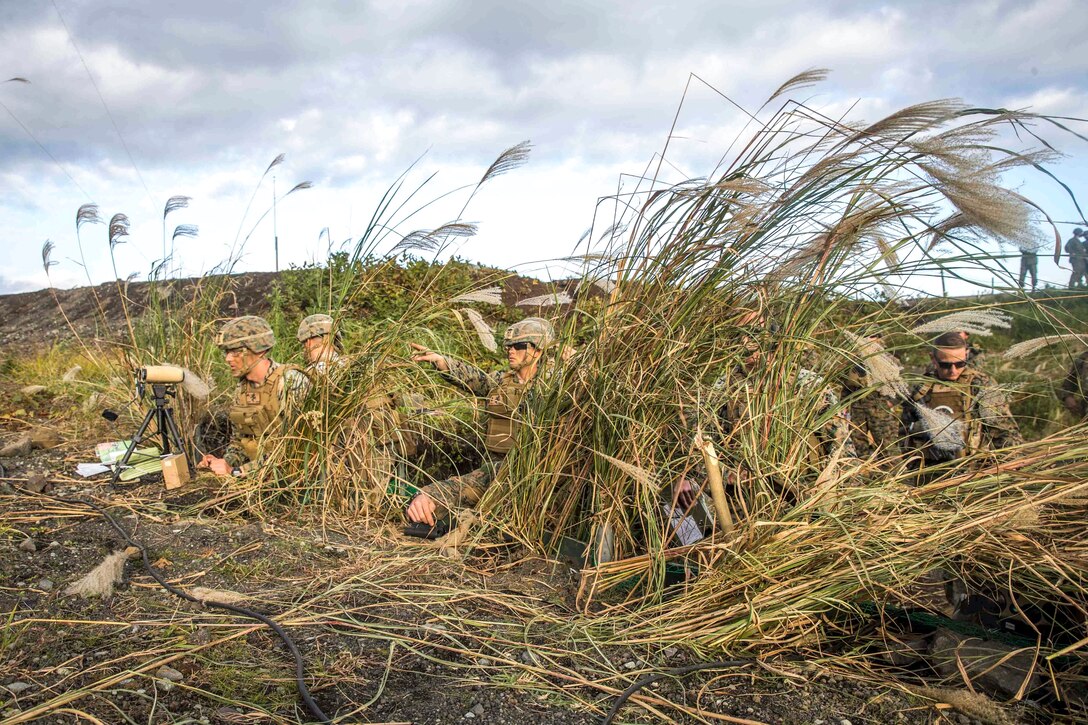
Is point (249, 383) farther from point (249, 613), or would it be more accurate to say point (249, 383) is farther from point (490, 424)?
point (249, 613)

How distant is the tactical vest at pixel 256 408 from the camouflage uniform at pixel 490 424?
1073mm

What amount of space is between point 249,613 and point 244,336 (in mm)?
2418

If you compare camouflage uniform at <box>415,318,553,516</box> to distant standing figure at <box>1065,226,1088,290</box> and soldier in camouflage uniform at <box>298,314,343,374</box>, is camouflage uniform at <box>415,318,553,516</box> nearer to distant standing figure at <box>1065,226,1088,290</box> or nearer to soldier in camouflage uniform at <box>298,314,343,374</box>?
soldier in camouflage uniform at <box>298,314,343,374</box>

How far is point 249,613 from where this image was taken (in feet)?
8.39

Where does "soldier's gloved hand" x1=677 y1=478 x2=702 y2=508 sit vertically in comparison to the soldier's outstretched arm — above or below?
below

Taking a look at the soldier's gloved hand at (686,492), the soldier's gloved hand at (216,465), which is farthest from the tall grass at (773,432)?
the soldier's gloved hand at (216,465)

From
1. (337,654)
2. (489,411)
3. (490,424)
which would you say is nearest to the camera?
(337,654)

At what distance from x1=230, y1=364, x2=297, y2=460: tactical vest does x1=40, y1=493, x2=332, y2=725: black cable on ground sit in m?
0.94

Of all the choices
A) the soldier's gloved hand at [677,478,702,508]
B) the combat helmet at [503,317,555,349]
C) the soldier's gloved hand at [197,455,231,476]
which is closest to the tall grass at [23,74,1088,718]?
the soldier's gloved hand at [677,478,702,508]

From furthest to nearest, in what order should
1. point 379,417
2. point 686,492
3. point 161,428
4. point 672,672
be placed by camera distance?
point 161,428, point 379,417, point 686,492, point 672,672

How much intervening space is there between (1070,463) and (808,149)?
1.30 metres

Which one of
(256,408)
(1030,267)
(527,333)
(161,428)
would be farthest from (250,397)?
(1030,267)

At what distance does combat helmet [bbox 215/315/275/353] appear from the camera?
4594mm

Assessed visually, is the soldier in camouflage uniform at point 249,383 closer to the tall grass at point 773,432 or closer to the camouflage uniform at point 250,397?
the camouflage uniform at point 250,397
